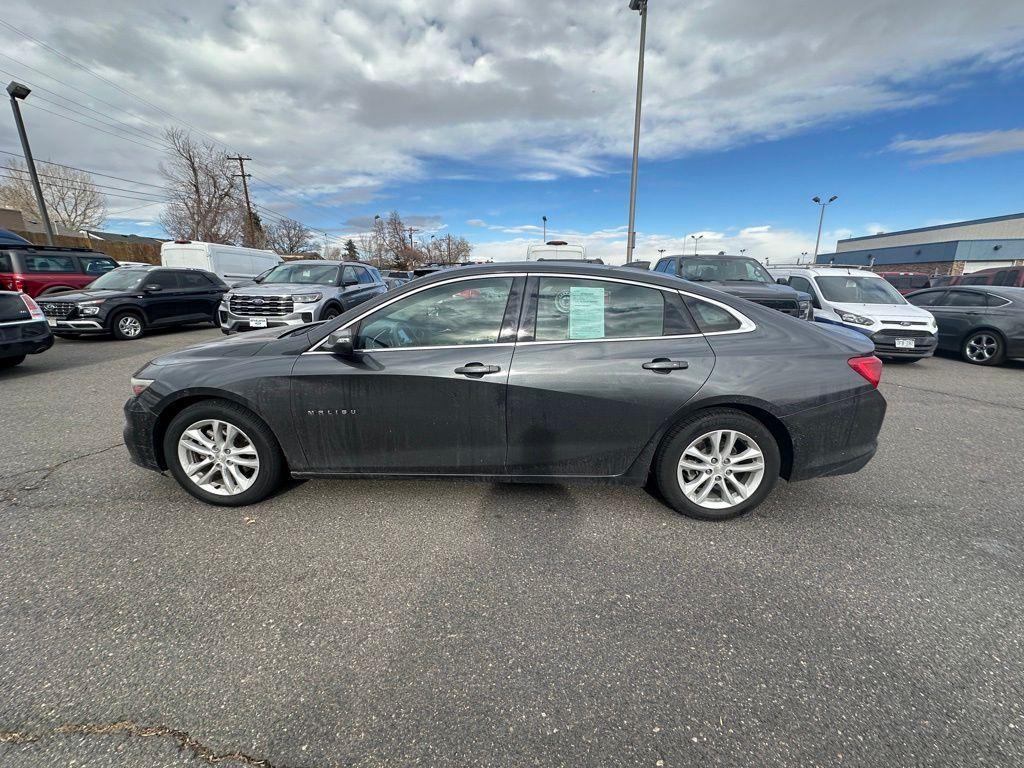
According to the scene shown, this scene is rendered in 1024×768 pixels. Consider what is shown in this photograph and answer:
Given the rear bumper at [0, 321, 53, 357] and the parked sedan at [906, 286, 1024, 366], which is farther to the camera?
the parked sedan at [906, 286, 1024, 366]

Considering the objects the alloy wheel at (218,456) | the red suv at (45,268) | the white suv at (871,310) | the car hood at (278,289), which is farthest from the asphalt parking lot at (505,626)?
the red suv at (45,268)

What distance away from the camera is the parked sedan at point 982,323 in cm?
806

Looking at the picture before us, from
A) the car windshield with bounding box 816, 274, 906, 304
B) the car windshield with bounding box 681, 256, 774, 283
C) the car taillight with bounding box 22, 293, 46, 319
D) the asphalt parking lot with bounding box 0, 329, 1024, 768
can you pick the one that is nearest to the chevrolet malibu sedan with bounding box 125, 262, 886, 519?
the asphalt parking lot with bounding box 0, 329, 1024, 768

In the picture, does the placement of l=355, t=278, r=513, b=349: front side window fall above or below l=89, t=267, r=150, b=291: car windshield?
below

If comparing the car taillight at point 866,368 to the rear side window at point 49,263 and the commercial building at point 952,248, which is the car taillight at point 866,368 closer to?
the rear side window at point 49,263

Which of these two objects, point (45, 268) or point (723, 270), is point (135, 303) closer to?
point (45, 268)

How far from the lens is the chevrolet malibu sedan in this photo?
2750mm

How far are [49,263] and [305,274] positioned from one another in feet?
22.1

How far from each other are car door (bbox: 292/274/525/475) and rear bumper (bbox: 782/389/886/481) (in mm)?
1854

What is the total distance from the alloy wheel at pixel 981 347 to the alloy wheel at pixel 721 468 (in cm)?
912

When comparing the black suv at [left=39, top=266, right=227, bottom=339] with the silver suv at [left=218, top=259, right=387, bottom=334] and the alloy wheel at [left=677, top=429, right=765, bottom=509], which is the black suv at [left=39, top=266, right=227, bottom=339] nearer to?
the silver suv at [left=218, top=259, right=387, bottom=334]

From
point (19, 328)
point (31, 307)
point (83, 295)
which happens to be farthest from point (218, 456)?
point (83, 295)

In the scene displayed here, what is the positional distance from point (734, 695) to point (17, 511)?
14.2 ft

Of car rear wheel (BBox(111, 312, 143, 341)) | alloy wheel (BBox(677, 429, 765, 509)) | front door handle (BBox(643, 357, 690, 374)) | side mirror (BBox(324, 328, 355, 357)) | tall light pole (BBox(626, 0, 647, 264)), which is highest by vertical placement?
tall light pole (BBox(626, 0, 647, 264))
